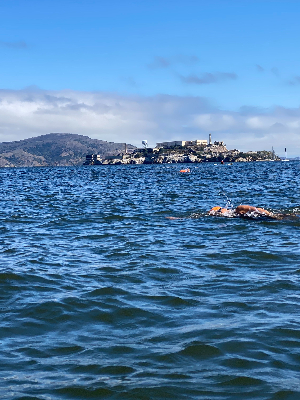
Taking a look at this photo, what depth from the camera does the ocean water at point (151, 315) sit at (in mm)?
5637

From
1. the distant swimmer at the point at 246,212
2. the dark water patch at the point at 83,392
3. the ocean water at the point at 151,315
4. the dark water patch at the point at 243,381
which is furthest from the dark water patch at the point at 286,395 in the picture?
the distant swimmer at the point at 246,212

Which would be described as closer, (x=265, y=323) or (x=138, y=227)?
(x=265, y=323)

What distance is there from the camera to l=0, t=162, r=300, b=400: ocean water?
564cm

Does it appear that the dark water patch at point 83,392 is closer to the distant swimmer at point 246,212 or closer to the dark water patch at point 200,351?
the dark water patch at point 200,351

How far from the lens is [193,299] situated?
347 inches

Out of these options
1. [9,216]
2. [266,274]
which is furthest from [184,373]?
[9,216]

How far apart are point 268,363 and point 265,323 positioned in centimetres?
140

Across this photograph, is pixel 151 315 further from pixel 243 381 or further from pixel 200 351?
pixel 243 381

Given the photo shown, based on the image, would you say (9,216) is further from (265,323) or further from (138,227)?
(265,323)

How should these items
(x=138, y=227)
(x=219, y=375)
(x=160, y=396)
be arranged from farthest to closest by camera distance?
(x=138, y=227), (x=219, y=375), (x=160, y=396)

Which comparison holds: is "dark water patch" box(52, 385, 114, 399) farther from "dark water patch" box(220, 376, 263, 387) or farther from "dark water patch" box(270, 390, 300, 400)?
"dark water patch" box(270, 390, 300, 400)

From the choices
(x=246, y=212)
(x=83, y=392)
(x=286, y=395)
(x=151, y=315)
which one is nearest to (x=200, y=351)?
(x=286, y=395)

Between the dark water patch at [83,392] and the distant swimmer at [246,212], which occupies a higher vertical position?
the distant swimmer at [246,212]

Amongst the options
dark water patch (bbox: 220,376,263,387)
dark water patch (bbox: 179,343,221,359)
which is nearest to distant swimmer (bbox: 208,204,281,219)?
dark water patch (bbox: 179,343,221,359)
